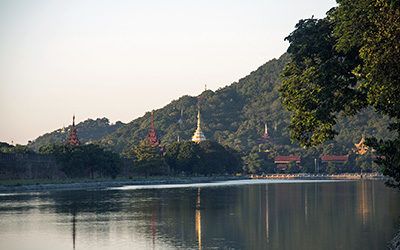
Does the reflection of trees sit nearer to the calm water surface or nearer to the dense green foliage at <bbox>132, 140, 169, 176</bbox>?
the calm water surface

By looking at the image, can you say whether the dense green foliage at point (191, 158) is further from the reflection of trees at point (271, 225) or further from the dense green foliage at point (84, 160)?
the reflection of trees at point (271, 225)

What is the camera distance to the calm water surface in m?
44.5

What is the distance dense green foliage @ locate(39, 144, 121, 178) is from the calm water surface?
202 ft

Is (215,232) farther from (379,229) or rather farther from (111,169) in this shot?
(111,169)

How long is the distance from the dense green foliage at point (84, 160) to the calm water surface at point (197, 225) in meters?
61.5

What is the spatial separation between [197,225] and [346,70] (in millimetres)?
21501

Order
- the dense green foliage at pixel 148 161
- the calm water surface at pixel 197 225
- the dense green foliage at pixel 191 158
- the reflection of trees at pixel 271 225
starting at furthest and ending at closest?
1. the dense green foliage at pixel 191 158
2. the dense green foliage at pixel 148 161
3. the calm water surface at pixel 197 225
4. the reflection of trees at pixel 271 225

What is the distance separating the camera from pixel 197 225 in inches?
2152

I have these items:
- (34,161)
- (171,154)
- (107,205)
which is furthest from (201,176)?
(107,205)

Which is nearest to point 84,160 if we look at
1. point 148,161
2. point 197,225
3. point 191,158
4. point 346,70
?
point 148,161

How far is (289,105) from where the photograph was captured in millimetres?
38969

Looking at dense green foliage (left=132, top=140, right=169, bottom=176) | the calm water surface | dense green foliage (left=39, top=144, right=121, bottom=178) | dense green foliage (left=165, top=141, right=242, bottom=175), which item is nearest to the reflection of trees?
the calm water surface

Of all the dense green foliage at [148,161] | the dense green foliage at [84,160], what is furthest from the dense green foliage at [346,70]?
the dense green foliage at [148,161]

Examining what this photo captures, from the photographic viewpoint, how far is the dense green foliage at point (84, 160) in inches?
5605
